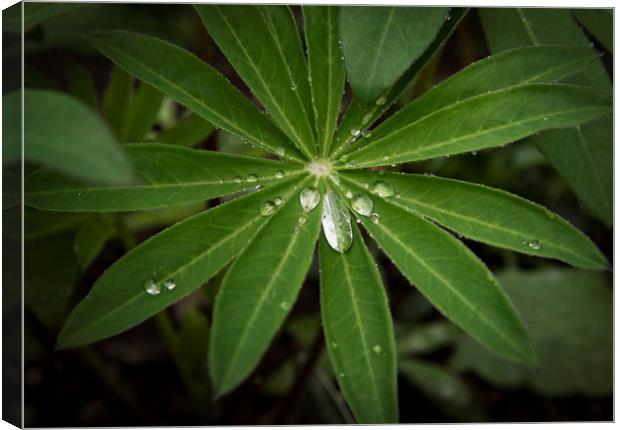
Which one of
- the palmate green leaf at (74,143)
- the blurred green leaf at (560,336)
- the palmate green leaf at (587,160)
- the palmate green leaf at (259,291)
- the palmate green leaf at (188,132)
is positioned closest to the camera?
the palmate green leaf at (74,143)

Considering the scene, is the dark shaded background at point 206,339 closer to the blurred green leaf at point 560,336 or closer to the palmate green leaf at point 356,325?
the blurred green leaf at point 560,336

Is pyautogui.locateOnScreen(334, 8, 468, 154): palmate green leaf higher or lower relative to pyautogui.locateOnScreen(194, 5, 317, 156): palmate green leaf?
lower

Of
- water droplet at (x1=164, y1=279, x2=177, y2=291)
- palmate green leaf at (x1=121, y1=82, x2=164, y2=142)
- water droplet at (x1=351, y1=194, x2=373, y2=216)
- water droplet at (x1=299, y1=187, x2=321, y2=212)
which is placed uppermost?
palmate green leaf at (x1=121, y1=82, x2=164, y2=142)

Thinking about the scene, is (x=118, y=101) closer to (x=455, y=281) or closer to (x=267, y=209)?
(x=267, y=209)

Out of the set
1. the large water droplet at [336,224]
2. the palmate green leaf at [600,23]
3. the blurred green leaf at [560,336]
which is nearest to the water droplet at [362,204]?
the large water droplet at [336,224]

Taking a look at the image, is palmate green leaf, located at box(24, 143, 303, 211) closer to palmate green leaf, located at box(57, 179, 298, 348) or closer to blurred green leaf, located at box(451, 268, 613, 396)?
palmate green leaf, located at box(57, 179, 298, 348)

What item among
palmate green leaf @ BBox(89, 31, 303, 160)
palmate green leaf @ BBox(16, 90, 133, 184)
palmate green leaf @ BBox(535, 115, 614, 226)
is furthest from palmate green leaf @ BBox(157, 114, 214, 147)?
palmate green leaf @ BBox(535, 115, 614, 226)
